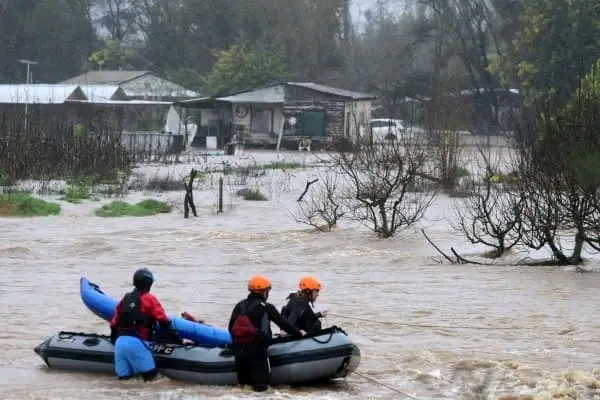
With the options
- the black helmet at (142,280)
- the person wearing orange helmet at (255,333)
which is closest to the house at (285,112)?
the black helmet at (142,280)

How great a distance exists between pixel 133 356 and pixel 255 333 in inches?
54.4

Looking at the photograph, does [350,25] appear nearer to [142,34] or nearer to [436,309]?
[142,34]

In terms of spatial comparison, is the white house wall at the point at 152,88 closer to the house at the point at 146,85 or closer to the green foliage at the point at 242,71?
the house at the point at 146,85

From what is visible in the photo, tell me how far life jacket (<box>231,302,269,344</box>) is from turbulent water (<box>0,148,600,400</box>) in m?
0.57

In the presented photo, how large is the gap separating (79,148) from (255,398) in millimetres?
31715

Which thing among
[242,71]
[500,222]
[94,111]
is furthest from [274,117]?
[500,222]

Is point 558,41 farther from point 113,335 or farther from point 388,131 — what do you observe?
point 113,335

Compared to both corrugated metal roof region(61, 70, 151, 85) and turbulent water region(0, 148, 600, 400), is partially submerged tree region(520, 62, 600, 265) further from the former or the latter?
corrugated metal roof region(61, 70, 151, 85)

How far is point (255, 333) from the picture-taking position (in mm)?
13016

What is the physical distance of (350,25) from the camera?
101 meters

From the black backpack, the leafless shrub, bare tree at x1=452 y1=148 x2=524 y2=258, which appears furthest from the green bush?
the black backpack

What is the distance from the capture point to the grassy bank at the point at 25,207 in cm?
3362

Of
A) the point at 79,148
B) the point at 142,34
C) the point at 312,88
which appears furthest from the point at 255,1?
the point at 79,148

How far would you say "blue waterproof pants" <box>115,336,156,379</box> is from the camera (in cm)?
1348
